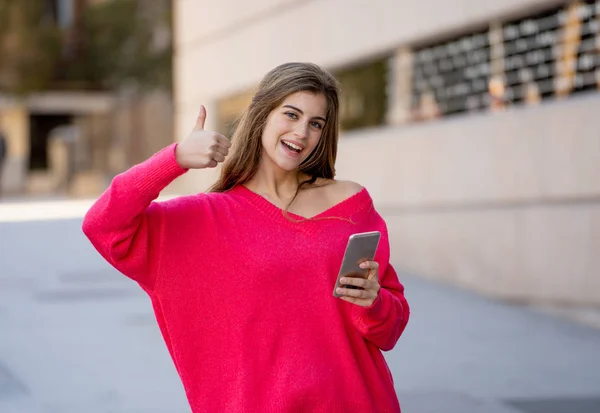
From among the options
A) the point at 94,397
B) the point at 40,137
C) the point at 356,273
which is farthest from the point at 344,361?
the point at 40,137

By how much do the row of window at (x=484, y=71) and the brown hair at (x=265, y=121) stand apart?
6.00 metres

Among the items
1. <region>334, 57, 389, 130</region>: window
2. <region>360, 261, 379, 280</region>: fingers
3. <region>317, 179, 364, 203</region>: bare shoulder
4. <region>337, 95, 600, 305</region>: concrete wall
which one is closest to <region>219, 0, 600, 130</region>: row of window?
<region>334, 57, 389, 130</region>: window

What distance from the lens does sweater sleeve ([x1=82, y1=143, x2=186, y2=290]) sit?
9.78 ft

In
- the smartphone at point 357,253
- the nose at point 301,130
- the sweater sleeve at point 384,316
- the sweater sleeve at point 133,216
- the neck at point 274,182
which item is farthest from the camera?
the neck at point 274,182

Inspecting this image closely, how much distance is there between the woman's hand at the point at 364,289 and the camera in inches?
115

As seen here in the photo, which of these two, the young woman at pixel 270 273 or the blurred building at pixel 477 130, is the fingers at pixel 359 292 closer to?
the young woman at pixel 270 273

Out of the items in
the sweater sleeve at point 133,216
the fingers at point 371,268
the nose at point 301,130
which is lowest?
the fingers at point 371,268

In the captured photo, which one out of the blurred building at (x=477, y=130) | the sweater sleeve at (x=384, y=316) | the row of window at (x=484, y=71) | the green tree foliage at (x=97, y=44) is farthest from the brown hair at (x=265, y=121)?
the green tree foliage at (x=97, y=44)

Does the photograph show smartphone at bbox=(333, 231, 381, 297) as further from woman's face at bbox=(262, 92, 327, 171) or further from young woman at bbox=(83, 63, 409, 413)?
woman's face at bbox=(262, 92, 327, 171)

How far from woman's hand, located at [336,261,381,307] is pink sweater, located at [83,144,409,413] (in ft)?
0.23

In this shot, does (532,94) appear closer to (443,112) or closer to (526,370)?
(443,112)

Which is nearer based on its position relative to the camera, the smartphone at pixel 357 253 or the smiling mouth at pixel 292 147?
the smartphone at pixel 357 253

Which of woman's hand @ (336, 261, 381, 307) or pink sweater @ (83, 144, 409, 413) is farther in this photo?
pink sweater @ (83, 144, 409, 413)

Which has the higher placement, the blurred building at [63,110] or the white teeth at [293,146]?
the blurred building at [63,110]
